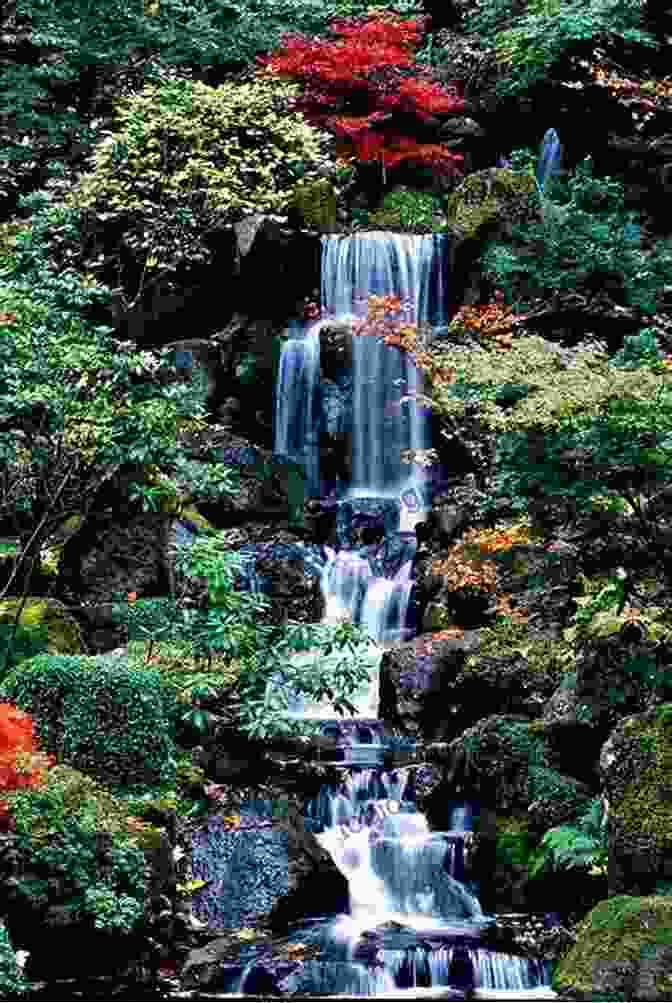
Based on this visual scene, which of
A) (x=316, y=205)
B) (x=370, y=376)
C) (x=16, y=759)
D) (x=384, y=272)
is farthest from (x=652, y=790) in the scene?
(x=316, y=205)

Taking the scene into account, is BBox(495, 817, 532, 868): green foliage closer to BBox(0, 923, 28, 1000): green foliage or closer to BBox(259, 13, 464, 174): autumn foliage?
BBox(0, 923, 28, 1000): green foliage

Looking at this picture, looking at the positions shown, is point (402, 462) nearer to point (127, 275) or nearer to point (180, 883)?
point (127, 275)

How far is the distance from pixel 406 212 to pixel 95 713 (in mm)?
13742

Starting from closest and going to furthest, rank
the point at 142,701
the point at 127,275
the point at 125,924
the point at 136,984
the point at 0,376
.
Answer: the point at 125,924
the point at 136,984
the point at 142,701
the point at 0,376
the point at 127,275

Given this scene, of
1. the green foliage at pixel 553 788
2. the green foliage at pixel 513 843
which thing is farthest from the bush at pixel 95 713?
the green foliage at pixel 553 788

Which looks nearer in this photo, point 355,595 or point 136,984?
point 136,984

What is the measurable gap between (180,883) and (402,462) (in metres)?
9.33

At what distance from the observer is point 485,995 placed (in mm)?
8383

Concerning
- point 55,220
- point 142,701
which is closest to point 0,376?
point 142,701

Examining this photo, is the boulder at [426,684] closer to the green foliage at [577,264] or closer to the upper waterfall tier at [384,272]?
the green foliage at [577,264]

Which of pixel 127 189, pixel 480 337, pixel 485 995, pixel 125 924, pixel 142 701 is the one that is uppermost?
pixel 127 189

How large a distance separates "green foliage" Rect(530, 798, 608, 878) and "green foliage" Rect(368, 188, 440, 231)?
1282 cm

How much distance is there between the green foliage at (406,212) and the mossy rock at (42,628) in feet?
33.9

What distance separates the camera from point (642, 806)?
793 cm
